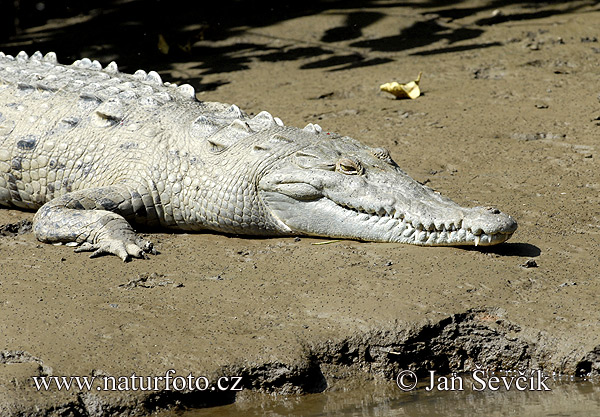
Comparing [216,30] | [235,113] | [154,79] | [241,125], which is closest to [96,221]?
[241,125]

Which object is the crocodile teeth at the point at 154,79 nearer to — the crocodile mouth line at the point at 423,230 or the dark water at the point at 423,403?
the crocodile mouth line at the point at 423,230

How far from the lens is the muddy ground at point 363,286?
4.06 meters

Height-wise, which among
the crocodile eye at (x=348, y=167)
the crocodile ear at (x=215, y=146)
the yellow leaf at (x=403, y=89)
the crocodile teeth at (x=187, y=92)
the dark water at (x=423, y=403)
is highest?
the crocodile teeth at (x=187, y=92)

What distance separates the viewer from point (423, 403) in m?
4.03

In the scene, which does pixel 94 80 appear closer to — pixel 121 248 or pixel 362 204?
pixel 121 248

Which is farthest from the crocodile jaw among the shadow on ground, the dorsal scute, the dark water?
the shadow on ground

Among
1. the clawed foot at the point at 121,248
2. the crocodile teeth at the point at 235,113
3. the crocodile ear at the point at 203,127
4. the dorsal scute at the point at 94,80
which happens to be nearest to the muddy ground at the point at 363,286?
the clawed foot at the point at 121,248

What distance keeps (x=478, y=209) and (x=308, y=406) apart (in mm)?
1703

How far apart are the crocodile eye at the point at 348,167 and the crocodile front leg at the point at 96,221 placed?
130 cm

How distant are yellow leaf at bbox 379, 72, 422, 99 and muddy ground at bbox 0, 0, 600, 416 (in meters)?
0.10

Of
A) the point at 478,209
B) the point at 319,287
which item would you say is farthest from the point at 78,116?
the point at 478,209

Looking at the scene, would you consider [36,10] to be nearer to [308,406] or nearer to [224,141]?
[224,141]

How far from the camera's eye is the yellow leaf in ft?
27.6

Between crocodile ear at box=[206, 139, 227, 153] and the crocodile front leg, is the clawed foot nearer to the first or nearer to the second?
the crocodile front leg
